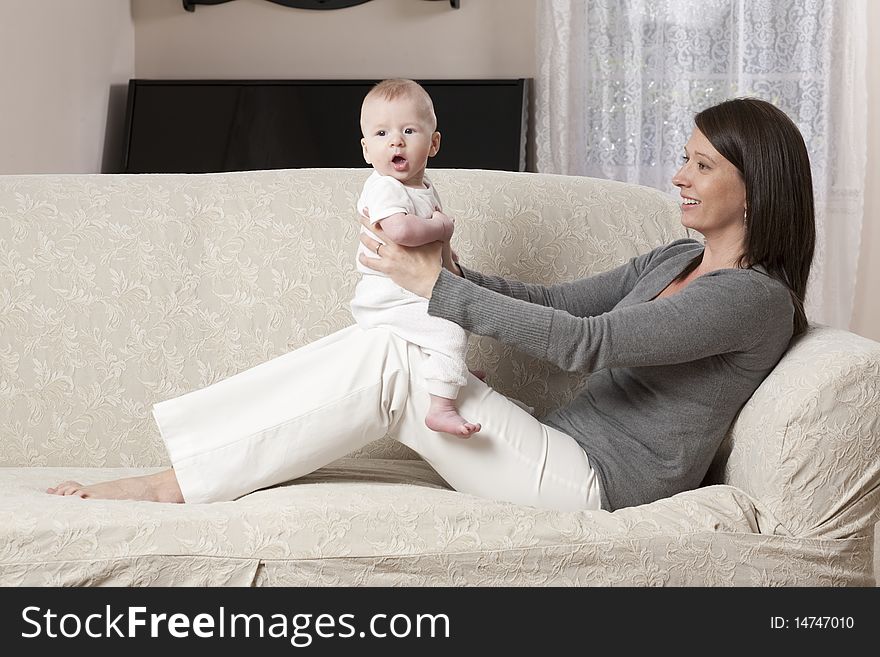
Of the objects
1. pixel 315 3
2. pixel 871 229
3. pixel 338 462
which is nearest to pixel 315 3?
pixel 315 3

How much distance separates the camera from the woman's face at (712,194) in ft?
5.30

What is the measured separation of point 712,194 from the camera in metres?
1.62

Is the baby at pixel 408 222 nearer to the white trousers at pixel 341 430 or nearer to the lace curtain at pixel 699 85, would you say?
the white trousers at pixel 341 430

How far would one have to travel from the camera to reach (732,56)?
3.76 metres

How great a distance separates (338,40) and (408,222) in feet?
8.98

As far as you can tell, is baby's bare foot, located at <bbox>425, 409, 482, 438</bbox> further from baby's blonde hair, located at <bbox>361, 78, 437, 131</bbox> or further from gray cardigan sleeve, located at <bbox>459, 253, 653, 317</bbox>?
baby's blonde hair, located at <bbox>361, 78, 437, 131</bbox>

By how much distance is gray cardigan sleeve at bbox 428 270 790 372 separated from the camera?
4.91 ft

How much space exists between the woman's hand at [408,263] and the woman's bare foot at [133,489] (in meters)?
0.49

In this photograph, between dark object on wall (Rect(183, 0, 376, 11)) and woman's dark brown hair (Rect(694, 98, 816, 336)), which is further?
dark object on wall (Rect(183, 0, 376, 11))

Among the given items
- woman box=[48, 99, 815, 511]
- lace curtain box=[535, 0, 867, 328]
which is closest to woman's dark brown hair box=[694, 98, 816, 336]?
woman box=[48, 99, 815, 511]

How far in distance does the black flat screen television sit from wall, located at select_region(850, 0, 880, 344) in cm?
133

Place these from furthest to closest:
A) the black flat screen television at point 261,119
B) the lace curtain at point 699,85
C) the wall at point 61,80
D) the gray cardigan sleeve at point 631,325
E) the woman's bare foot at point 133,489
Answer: the black flat screen television at point 261,119
the lace curtain at point 699,85
the wall at point 61,80
the woman's bare foot at point 133,489
the gray cardigan sleeve at point 631,325

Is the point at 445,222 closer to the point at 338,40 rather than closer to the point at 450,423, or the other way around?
the point at 450,423

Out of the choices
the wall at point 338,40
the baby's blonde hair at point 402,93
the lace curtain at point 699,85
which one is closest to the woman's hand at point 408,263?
the baby's blonde hair at point 402,93
